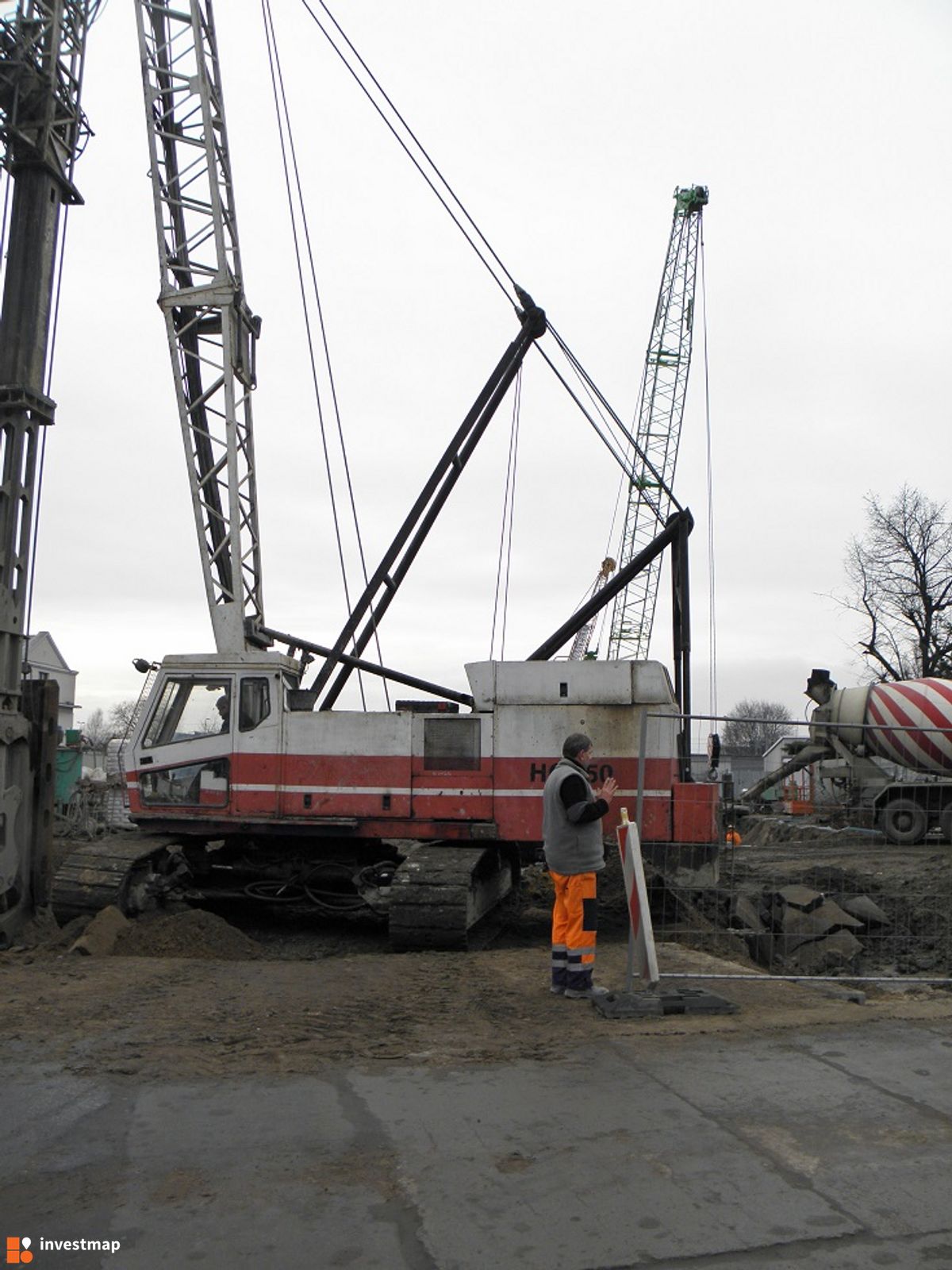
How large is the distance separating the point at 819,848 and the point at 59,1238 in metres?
10.2

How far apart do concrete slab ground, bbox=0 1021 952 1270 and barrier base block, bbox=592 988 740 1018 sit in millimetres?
859

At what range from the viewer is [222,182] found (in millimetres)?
14719

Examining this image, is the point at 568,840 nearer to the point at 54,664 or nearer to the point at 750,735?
the point at 750,735

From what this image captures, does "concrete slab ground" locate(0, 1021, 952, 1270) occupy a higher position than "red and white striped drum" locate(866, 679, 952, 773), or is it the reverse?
"red and white striped drum" locate(866, 679, 952, 773)

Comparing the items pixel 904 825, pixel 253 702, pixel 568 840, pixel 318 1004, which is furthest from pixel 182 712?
pixel 904 825

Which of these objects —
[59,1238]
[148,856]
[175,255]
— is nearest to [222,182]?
[175,255]

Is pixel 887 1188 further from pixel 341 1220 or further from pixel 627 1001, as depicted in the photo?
pixel 627 1001

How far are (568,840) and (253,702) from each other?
206 inches

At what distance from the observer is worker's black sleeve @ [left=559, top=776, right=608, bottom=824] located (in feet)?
23.6

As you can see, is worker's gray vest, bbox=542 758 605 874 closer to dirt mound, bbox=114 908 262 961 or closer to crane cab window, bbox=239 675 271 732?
dirt mound, bbox=114 908 262 961

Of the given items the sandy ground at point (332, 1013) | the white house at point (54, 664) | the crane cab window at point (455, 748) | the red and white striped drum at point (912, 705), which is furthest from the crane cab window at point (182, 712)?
the white house at point (54, 664)

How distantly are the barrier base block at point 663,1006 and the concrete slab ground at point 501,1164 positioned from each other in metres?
0.86

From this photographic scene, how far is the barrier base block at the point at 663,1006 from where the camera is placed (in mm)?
6594

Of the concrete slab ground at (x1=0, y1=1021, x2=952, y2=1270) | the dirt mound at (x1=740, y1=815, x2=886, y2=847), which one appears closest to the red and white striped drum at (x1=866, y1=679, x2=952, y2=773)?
the dirt mound at (x1=740, y1=815, x2=886, y2=847)
